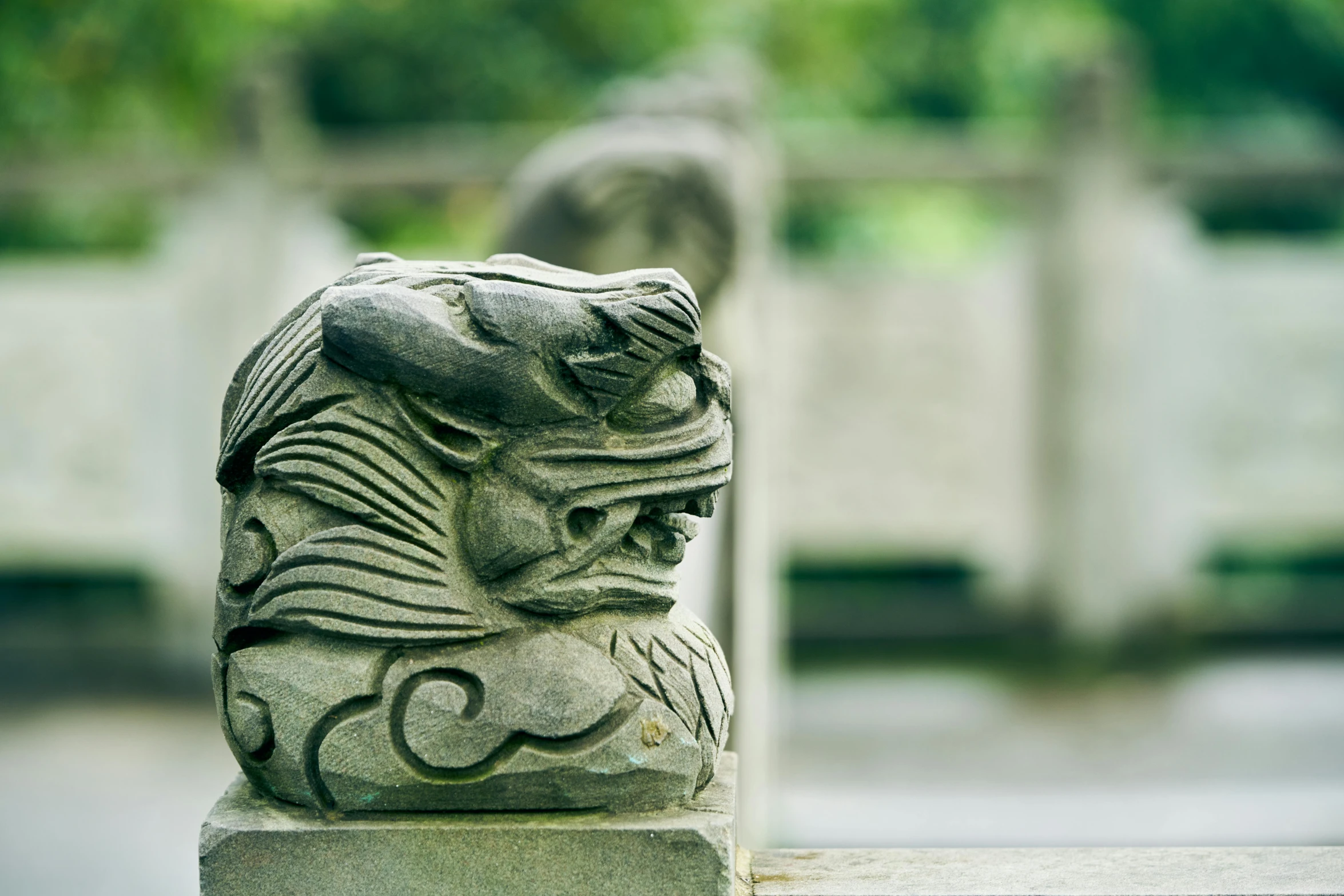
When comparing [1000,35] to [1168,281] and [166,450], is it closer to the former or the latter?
[1168,281]

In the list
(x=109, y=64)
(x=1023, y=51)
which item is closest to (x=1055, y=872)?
(x=109, y=64)

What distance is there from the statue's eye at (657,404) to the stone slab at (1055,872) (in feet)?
1.92

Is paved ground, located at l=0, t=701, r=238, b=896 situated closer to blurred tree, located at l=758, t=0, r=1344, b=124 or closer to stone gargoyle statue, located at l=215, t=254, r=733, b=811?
stone gargoyle statue, located at l=215, t=254, r=733, b=811

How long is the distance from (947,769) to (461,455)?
13.9 feet

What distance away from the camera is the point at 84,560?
7.29 metres

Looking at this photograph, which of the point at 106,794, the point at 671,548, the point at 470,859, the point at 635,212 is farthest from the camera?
the point at 106,794

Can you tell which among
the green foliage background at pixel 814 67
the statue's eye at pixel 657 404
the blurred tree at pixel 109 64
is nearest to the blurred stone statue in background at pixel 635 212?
the statue's eye at pixel 657 404

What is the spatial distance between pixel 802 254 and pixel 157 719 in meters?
5.54

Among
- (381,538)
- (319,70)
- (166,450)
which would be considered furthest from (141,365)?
(381,538)

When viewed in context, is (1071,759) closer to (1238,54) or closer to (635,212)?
(635,212)

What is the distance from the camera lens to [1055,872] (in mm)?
1691

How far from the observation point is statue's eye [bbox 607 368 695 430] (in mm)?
1521

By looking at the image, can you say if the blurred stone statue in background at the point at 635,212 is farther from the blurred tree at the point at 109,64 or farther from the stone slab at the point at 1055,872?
the blurred tree at the point at 109,64

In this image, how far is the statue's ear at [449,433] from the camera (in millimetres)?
1469
